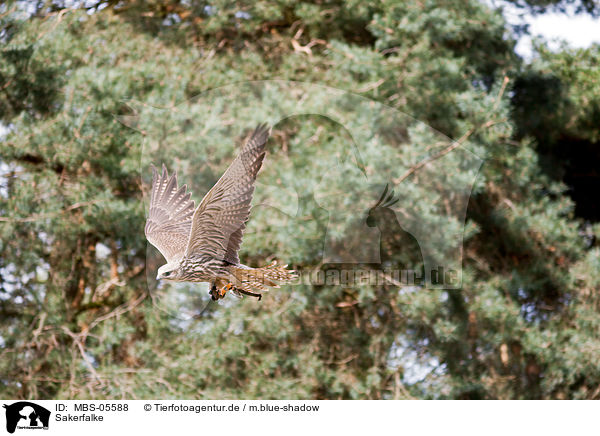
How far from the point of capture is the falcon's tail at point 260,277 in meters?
1.24

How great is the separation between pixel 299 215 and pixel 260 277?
9.17 feet

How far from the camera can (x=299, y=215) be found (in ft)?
13.3

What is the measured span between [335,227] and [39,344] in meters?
2.03

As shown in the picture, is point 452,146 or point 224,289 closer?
point 224,289

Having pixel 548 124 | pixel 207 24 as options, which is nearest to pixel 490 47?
pixel 548 124

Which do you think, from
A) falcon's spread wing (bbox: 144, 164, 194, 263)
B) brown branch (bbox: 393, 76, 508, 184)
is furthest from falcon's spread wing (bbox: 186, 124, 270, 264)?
brown branch (bbox: 393, 76, 508, 184)

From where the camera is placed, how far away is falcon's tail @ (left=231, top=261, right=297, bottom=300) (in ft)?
4.06
